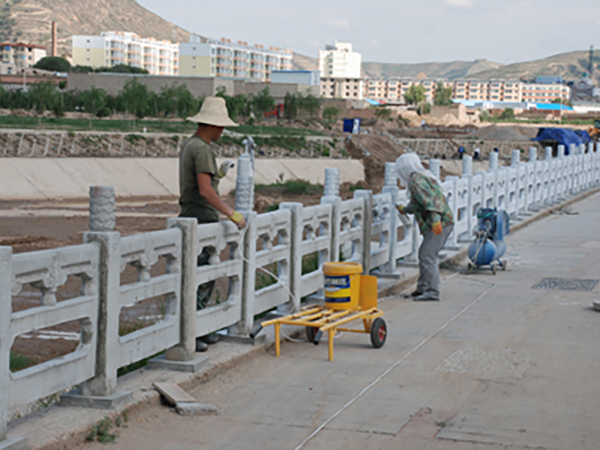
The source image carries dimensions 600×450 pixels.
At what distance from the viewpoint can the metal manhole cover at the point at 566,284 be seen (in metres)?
11.6

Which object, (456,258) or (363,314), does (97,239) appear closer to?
(363,314)

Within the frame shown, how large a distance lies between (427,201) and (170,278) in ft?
14.4

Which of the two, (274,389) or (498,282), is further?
(498,282)

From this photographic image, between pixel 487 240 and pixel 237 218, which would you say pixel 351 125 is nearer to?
pixel 487 240

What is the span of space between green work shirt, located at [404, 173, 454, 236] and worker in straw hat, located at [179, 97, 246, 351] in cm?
331

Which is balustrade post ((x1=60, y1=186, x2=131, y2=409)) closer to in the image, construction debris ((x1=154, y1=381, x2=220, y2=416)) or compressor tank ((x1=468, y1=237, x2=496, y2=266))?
construction debris ((x1=154, y1=381, x2=220, y2=416))

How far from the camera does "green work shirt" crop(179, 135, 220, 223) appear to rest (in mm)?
6945

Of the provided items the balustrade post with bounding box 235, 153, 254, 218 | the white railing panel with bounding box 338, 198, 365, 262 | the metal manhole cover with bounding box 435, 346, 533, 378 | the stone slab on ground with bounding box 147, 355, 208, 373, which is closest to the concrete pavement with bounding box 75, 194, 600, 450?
the metal manhole cover with bounding box 435, 346, 533, 378

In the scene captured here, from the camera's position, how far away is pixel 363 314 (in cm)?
775

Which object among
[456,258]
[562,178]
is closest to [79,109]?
[562,178]

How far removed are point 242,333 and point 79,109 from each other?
300 ft

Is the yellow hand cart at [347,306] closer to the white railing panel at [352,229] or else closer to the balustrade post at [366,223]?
the white railing panel at [352,229]

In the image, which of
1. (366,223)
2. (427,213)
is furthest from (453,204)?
(427,213)

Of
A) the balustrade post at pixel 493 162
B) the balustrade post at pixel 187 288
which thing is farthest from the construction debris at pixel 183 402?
the balustrade post at pixel 493 162
